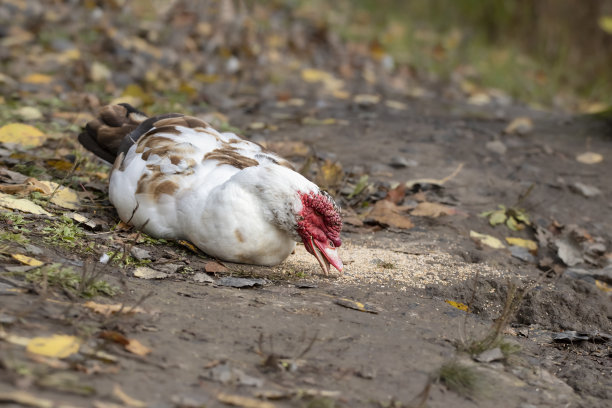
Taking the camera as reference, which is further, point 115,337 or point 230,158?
point 230,158

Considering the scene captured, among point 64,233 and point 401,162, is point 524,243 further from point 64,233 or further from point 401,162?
point 64,233

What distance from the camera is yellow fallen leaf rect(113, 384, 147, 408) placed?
2.14 metres

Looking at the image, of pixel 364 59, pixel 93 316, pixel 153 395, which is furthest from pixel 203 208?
pixel 364 59

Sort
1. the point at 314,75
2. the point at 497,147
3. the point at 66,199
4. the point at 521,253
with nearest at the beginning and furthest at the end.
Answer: the point at 66,199 → the point at 521,253 → the point at 497,147 → the point at 314,75

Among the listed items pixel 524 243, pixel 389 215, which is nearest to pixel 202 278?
pixel 389 215

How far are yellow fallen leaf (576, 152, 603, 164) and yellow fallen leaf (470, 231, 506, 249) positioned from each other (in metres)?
1.85

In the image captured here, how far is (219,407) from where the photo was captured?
2244 mm

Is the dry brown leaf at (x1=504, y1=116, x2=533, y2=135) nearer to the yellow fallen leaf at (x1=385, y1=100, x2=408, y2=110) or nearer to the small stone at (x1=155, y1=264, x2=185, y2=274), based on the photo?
the yellow fallen leaf at (x1=385, y1=100, x2=408, y2=110)

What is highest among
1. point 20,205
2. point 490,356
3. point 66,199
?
point 20,205

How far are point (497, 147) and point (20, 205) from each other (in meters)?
3.87

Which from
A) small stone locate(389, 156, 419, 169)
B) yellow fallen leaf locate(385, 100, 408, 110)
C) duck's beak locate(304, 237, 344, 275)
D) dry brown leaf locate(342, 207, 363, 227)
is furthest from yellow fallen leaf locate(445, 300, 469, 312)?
yellow fallen leaf locate(385, 100, 408, 110)

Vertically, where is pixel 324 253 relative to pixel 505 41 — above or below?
above

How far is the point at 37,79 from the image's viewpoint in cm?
661

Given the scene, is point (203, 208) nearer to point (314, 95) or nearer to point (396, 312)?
point (396, 312)
